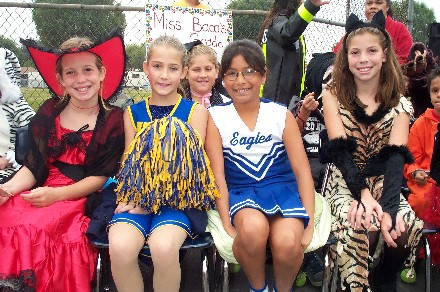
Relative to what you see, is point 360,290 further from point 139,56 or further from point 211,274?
point 139,56

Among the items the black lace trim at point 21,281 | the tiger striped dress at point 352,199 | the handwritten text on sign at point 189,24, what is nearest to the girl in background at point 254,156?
the tiger striped dress at point 352,199

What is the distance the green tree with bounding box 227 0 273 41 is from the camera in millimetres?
6641

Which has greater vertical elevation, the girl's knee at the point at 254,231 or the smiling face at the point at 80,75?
the smiling face at the point at 80,75

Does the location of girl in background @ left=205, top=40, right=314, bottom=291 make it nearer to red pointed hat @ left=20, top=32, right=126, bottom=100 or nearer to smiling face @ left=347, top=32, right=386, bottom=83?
smiling face @ left=347, top=32, right=386, bottom=83

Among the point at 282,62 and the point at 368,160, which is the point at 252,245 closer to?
the point at 368,160

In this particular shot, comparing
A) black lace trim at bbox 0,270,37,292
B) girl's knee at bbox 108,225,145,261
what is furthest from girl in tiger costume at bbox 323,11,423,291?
black lace trim at bbox 0,270,37,292

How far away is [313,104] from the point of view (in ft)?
9.36

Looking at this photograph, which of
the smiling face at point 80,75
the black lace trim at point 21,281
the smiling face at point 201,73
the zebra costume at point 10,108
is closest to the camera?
the black lace trim at point 21,281

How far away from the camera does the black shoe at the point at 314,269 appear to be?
9.86 feet

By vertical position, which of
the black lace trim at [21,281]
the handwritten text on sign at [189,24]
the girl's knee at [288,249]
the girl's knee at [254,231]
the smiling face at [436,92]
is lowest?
the black lace trim at [21,281]

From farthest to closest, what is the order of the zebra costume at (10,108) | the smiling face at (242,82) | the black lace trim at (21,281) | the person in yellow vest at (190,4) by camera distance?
the person in yellow vest at (190,4)
the zebra costume at (10,108)
the smiling face at (242,82)
the black lace trim at (21,281)

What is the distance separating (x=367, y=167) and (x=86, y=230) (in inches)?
63.9

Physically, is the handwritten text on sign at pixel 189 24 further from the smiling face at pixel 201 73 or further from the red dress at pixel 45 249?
the red dress at pixel 45 249

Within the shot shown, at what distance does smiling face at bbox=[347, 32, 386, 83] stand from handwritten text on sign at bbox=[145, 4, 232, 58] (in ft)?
5.52
